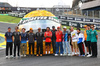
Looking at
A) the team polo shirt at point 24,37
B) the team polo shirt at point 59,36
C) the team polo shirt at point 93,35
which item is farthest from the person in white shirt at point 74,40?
the team polo shirt at point 24,37

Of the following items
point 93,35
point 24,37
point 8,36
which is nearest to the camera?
point 93,35

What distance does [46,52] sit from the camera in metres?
10.1

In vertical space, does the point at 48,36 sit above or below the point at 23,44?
above

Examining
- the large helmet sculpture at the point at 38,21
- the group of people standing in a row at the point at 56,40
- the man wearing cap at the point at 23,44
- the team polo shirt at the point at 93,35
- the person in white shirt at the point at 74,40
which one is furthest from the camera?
the large helmet sculpture at the point at 38,21

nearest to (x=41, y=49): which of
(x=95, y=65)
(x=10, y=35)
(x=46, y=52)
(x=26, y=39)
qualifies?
(x=46, y=52)

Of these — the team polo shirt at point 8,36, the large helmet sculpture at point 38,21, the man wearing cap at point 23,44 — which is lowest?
the man wearing cap at point 23,44

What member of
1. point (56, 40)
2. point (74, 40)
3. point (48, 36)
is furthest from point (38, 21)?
point (74, 40)

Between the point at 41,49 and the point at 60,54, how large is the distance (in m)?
1.16

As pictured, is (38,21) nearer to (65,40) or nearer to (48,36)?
(48,36)

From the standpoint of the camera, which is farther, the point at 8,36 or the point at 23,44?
the point at 23,44

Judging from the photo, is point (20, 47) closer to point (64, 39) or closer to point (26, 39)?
point (26, 39)

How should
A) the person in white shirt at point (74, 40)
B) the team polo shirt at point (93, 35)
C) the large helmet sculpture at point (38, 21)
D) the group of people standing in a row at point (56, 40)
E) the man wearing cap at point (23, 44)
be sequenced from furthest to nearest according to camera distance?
the large helmet sculpture at point (38, 21) < the man wearing cap at point (23, 44) < the person in white shirt at point (74, 40) < the group of people standing in a row at point (56, 40) < the team polo shirt at point (93, 35)

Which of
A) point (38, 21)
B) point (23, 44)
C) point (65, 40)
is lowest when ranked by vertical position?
point (23, 44)

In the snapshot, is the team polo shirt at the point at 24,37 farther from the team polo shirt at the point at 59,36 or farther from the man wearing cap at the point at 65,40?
the man wearing cap at the point at 65,40
